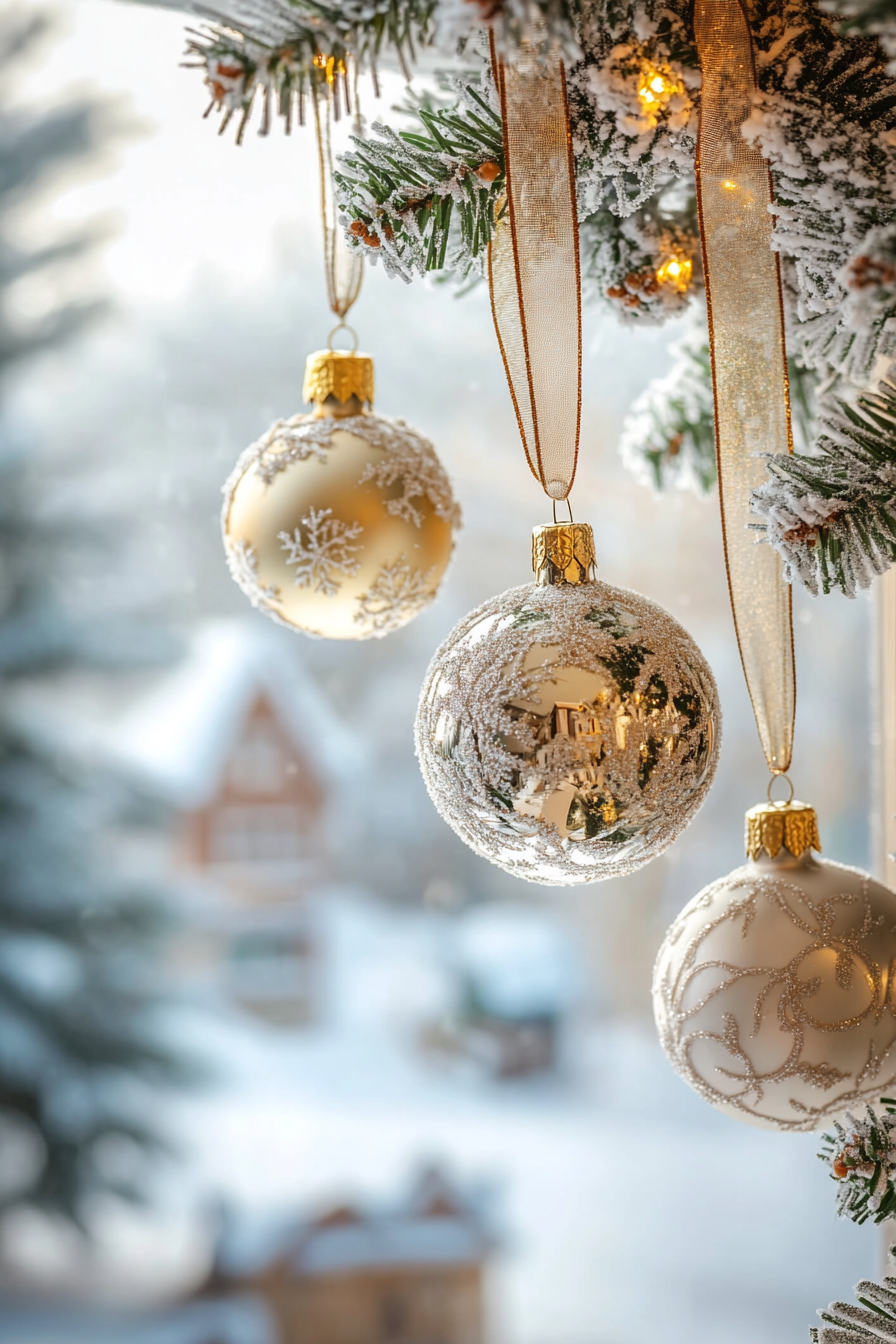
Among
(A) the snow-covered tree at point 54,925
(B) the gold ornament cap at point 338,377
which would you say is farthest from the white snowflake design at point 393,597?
(A) the snow-covered tree at point 54,925

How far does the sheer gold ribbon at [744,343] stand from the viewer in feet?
1.75

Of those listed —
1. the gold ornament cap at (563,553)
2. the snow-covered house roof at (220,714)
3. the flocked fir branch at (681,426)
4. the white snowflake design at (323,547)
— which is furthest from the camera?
the snow-covered house roof at (220,714)

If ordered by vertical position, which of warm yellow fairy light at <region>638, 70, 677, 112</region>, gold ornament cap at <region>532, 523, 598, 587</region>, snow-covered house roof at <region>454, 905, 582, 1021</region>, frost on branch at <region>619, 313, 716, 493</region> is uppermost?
warm yellow fairy light at <region>638, 70, 677, 112</region>

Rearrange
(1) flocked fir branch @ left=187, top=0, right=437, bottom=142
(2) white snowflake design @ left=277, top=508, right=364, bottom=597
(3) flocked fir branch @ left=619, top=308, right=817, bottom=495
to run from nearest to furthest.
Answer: (1) flocked fir branch @ left=187, top=0, right=437, bottom=142, (2) white snowflake design @ left=277, top=508, right=364, bottom=597, (3) flocked fir branch @ left=619, top=308, right=817, bottom=495

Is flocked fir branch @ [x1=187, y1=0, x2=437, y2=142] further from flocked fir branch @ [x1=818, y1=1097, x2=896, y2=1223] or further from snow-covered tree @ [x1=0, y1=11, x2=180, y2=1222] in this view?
snow-covered tree @ [x1=0, y1=11, x2=180, y2=1222]

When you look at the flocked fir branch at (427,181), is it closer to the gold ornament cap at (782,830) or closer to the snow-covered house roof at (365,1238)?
the gold ornament cap at (782,830)

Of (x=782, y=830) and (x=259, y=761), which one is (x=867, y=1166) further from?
(x=259, y=761)

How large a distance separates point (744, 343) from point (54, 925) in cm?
129

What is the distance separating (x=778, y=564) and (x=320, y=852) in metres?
1.02

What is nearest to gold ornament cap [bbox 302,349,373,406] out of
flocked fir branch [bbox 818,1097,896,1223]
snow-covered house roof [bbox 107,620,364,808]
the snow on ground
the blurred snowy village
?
flocked fir branch [bbox 818,1097,896,1223]

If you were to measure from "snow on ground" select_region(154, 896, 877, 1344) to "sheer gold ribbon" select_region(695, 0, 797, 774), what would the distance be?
37.3 inches

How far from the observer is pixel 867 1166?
0.57 metres

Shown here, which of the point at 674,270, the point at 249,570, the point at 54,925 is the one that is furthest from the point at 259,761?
the point at 674,270

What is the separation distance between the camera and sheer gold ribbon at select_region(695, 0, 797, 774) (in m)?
0.53
